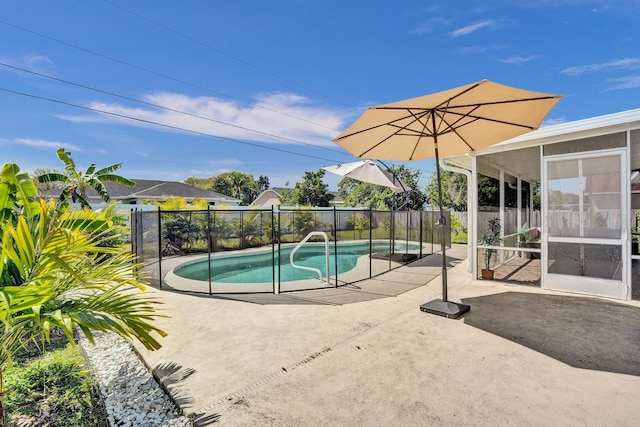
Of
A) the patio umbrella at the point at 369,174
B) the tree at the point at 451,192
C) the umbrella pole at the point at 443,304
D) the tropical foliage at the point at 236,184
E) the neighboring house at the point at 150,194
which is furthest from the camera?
the tropical foliage at the point at 236,184

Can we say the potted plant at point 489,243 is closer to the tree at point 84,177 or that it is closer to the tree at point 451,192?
the tree at point 84,177

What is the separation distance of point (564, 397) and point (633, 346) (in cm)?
164

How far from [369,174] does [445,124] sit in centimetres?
459

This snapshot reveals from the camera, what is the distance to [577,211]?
487 cm

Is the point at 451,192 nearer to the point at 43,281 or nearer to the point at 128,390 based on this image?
the point at 128,390

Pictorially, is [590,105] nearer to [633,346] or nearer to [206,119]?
[633,346]

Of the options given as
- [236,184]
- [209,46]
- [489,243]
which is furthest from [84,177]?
[236,184]

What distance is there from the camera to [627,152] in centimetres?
441

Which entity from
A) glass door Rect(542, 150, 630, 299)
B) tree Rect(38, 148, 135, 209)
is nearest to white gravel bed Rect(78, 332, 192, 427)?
glass door Rect(542, 150, 630, 299)

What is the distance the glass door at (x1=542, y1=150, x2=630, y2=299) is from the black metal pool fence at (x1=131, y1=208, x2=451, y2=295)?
2049mm

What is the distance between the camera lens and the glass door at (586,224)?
452cm

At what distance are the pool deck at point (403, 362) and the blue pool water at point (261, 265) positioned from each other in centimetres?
325

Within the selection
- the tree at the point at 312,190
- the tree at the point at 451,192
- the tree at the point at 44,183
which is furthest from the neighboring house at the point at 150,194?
the tree at the point at 451,192

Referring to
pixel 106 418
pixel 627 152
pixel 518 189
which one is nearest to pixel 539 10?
pixel 518 189
